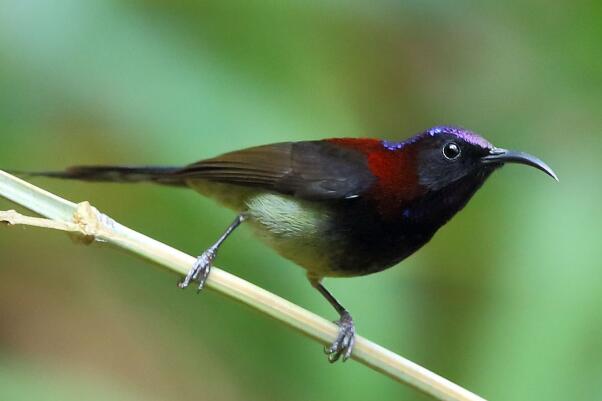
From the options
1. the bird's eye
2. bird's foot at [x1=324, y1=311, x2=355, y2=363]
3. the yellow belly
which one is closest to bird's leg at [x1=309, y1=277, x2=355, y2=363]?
bird's foot at [x1=324, y1=311, x2=355, y2=363]

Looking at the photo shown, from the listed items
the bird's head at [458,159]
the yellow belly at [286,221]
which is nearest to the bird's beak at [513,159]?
the bird's head at [458,159]

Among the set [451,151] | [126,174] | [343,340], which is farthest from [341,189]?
[126,174]

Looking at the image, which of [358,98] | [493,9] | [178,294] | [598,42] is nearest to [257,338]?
[178,294]

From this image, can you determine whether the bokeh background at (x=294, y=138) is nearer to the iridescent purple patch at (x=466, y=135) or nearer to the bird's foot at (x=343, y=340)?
the bird's foot at (x=343, y=340)

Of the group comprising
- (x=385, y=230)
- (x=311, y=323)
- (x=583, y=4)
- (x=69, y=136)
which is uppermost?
(x=583, y=4)

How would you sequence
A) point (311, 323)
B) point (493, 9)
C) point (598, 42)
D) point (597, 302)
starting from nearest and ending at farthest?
point (311, 323) < point (597, 302) < point (598, 42) < point (493, 9)

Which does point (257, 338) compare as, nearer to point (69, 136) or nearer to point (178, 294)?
point (178, 294)

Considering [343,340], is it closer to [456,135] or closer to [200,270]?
[200,270]
